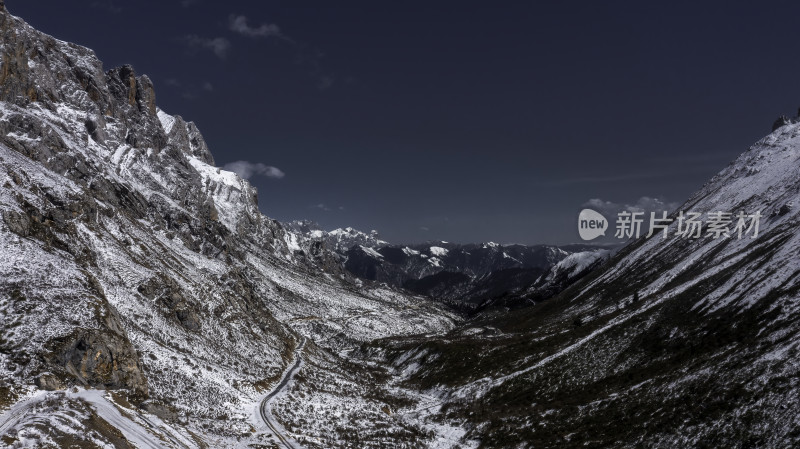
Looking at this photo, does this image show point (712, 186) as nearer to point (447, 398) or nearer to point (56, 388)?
point (447, 398)

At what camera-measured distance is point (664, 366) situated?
152 ft

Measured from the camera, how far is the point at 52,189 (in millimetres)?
75875

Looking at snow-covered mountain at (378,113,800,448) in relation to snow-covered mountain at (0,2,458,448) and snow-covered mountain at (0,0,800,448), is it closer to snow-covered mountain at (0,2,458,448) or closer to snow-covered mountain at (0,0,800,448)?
snow-covered mountain at (0,0,800,448)

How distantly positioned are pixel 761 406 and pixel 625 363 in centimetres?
2265

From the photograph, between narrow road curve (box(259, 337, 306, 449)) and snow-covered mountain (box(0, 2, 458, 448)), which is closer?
snow-covered mountain (box(0, 2, 458, 448))

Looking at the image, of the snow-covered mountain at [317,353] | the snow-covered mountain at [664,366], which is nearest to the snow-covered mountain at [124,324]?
the snow-covered mountain at [317,353]

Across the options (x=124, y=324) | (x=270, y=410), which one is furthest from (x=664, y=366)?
(x=124, y=324)

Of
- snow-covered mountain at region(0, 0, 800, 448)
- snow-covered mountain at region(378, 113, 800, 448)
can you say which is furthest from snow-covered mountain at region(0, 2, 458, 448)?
snow-covered mountain at region(378, 113, 800, 448)

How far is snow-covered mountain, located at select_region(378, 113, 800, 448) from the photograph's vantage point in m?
32.1

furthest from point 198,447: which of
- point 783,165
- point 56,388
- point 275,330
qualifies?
point 783,165

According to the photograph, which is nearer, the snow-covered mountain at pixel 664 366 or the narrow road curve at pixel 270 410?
the snow-covered mountain at pixel 664 366

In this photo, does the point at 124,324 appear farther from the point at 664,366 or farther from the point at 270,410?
the point at 664,366

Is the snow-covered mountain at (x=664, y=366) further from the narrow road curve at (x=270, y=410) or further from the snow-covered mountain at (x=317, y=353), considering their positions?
the narrow road curve at (x=270, y=410)

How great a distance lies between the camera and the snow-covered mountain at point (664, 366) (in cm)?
3212
